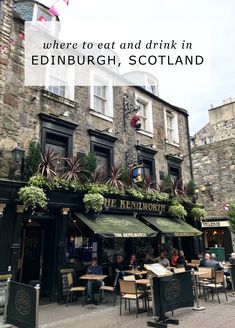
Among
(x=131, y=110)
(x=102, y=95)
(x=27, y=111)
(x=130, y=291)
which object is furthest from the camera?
(x=131, y=110)

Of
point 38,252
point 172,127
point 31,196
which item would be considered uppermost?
point 172,127

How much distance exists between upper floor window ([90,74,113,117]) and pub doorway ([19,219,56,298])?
5.75 meters

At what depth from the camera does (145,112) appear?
16.2 meters

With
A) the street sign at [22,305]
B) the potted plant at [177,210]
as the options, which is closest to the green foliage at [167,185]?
the potted plant at [177,210]

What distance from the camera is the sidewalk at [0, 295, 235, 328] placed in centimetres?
687

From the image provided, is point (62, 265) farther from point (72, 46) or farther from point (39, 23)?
point (39, 23)

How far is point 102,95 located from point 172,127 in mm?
5850

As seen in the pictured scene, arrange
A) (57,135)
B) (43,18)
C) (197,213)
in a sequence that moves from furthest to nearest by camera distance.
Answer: (197,213), (43,18), (57,135)

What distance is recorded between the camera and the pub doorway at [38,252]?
9.84 metres

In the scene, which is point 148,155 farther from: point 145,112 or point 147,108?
point 147,108

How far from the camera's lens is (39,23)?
12.1m

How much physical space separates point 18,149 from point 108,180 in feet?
13.4

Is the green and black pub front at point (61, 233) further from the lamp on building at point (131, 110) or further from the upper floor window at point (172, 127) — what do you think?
the upper floor window at point (172, 127)

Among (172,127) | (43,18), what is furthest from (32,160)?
(172,127)
